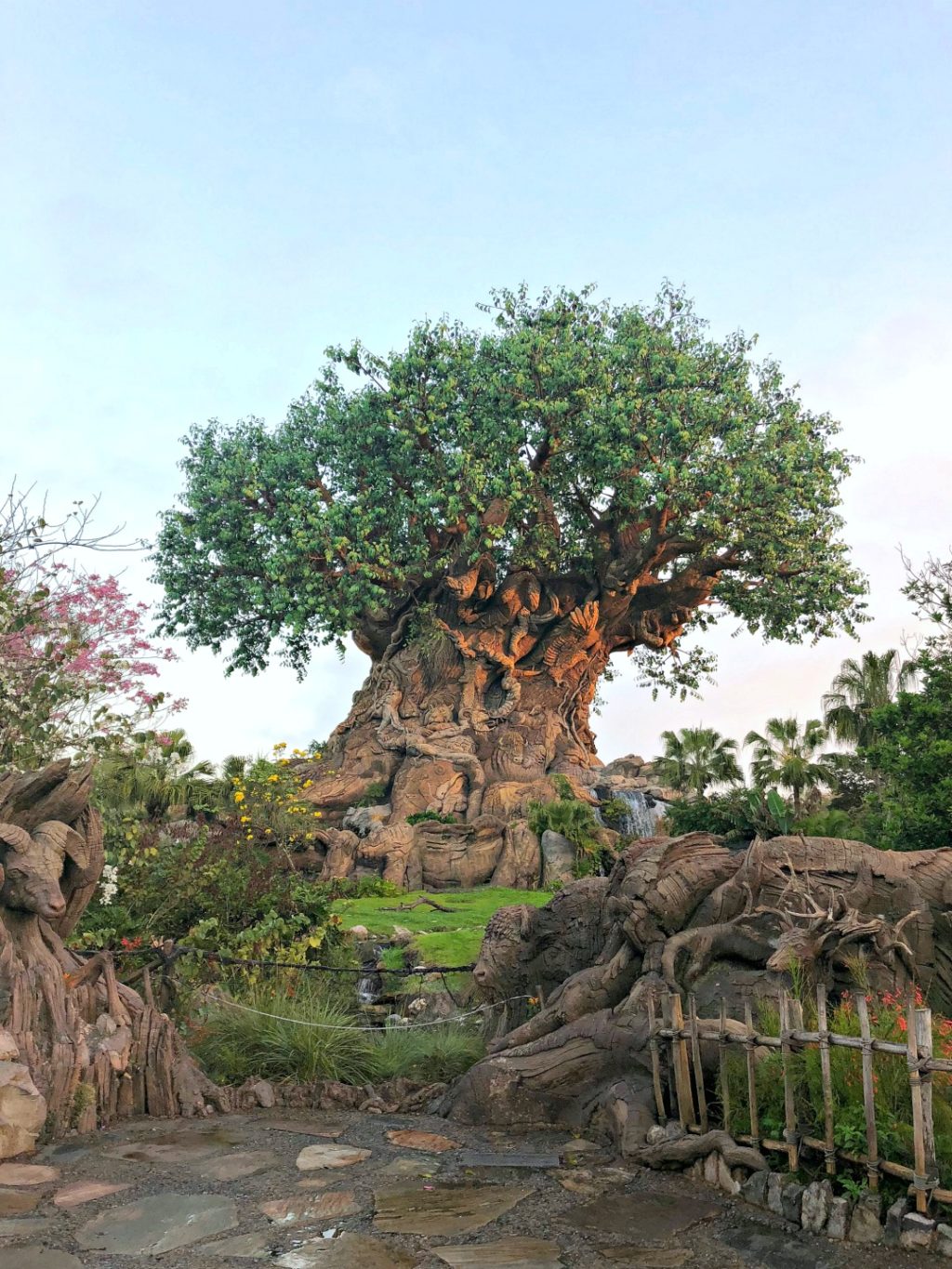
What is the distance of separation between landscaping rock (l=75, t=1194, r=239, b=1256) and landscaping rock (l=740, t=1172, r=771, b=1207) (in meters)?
2.90

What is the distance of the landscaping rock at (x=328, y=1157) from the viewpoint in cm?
659

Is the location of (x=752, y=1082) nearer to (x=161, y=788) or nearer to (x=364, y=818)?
(x=161, y=788)

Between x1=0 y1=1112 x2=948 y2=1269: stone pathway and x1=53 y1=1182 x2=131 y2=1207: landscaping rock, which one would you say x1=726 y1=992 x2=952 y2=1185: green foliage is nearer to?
x1=0 y1=1112 x2=948 y2=1269: stone pathway

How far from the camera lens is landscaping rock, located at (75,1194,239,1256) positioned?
16.9 feet

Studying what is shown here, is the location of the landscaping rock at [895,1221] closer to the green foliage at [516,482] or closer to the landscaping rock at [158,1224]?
the landscaping rock at [158,1224]

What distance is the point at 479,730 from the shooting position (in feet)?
90.7

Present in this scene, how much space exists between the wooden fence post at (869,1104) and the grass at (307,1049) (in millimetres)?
4585

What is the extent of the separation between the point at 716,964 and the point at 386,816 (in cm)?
1715

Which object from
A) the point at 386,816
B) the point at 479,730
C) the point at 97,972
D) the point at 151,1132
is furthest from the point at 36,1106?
the point at 479,730

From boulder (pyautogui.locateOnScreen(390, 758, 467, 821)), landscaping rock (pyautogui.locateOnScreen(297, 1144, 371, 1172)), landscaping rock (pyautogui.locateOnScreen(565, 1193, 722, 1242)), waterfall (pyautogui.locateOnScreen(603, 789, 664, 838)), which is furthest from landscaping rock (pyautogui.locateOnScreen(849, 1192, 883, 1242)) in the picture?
boulder (pyautogui.locateOnScreen(390, 758, 467, 821))

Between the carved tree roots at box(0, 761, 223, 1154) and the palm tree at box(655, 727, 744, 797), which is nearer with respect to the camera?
the carved tree roots at box(0, 761, 223, 1154)

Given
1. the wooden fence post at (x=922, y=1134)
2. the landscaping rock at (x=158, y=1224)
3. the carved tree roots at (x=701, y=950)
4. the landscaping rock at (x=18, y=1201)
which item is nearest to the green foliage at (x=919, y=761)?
the carved tree roots at (x=701, y=950)

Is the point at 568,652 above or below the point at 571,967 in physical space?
above

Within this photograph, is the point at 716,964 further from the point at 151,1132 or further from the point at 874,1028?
the point at 151,1132
